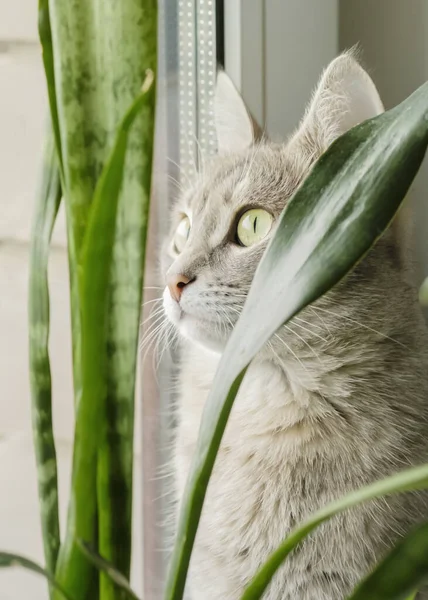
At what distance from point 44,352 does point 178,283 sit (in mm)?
204

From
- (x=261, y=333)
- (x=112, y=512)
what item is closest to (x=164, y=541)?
(x=112, y=512)

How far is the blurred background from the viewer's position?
0.90 m

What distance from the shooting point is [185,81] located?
0.91 m

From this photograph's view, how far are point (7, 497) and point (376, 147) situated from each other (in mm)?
798

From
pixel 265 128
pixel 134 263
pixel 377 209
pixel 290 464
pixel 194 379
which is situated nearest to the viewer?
pixel 377 209

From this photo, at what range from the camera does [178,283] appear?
0.68 meters

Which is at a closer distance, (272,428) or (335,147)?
(335,147)

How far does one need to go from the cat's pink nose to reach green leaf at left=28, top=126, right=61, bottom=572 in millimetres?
184

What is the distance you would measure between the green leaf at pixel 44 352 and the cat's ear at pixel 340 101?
30 centimetres

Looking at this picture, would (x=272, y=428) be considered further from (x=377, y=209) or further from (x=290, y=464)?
(x=377, y=209)

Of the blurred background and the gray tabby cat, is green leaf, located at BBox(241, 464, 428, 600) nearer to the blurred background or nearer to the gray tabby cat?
the gray tabby cat

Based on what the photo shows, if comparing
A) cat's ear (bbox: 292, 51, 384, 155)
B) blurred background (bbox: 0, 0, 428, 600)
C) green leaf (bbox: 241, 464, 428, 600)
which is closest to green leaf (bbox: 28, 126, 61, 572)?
green leaf (bbox: 241, 464, 428, 600)

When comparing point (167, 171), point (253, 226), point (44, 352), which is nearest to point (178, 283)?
point (253, 226)

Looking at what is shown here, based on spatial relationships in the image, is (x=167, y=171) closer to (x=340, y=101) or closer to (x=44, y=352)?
(x=340, y=101)
